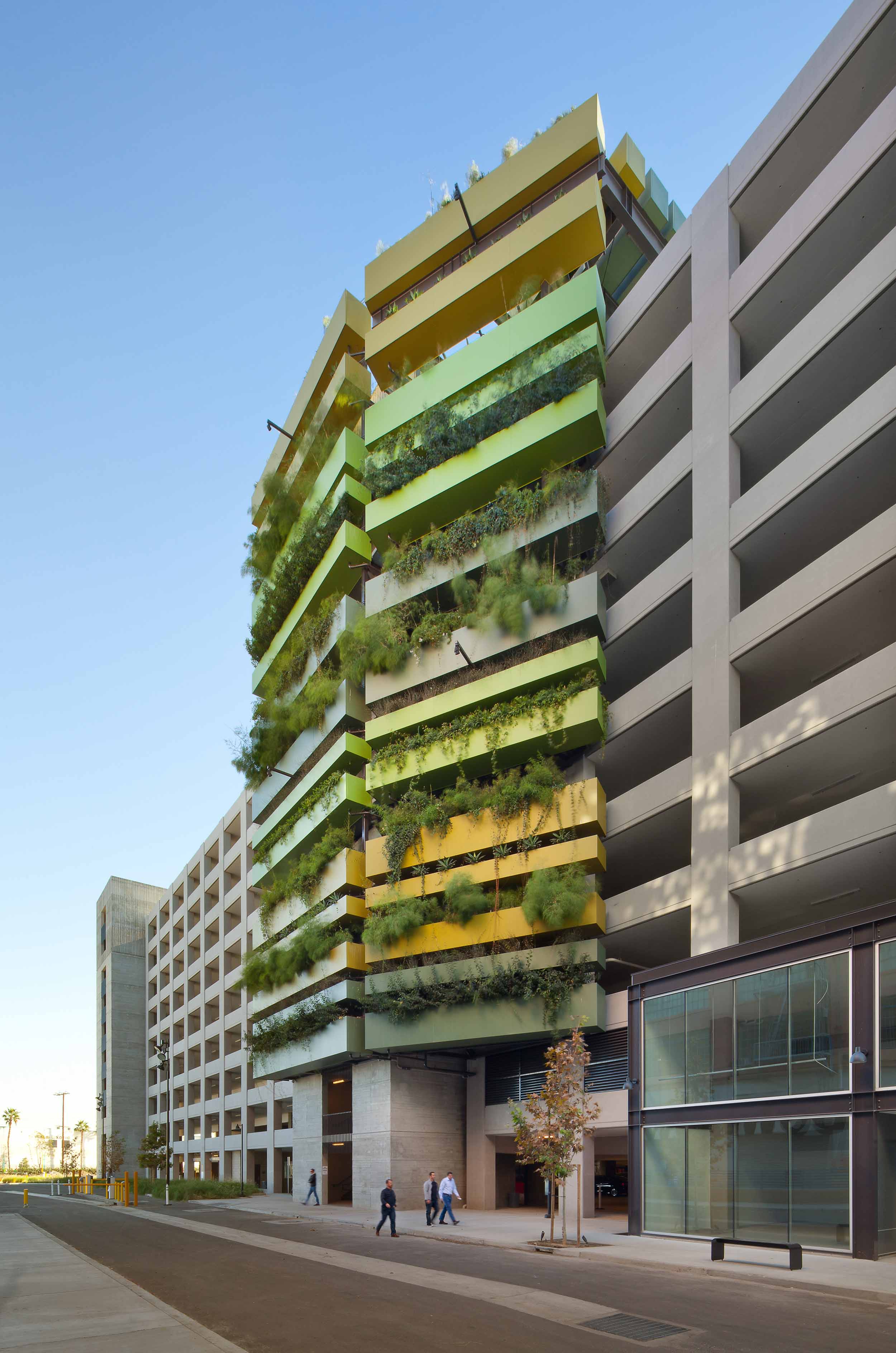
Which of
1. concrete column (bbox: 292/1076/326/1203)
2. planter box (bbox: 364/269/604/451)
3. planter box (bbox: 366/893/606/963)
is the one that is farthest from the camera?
concrete column (bbox: 292/1076/326/1203)

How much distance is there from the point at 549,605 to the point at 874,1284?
2212 cm

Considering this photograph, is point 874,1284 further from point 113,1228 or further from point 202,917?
point 202,917

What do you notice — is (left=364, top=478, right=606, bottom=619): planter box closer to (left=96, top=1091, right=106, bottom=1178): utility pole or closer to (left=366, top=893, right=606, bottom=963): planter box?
(left=366, top=893, right=606, bottom=963): planter box

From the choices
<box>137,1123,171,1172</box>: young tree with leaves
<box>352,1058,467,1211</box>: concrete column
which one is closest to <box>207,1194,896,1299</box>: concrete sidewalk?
<box>352,1058,467,1211</box>: concrete column

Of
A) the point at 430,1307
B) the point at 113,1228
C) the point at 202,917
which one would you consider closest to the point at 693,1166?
the point at 430,1307

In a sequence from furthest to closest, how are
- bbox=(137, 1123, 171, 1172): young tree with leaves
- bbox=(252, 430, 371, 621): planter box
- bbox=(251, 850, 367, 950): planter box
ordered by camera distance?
bbox=(137, 1123, 171, 1172): young tree with leaves → bbox=(252, 430, 371, 621): planter box → bbox=(251, 850, 367, 950): planter box

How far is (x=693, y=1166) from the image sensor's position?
82.3 ft

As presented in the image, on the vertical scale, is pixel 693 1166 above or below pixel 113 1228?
above

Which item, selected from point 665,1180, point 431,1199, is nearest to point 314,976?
point 431,1199

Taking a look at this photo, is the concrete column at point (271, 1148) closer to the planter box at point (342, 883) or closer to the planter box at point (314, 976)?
the planter box at point (314, 976)

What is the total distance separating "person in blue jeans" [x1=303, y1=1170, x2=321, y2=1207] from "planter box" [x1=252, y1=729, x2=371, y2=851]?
1498 centimetres

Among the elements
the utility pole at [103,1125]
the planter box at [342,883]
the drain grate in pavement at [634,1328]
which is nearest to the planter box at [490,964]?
the planter box at [342,883]

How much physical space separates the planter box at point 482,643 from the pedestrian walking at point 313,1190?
19.8 m

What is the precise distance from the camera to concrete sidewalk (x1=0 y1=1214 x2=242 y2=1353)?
1199cm
